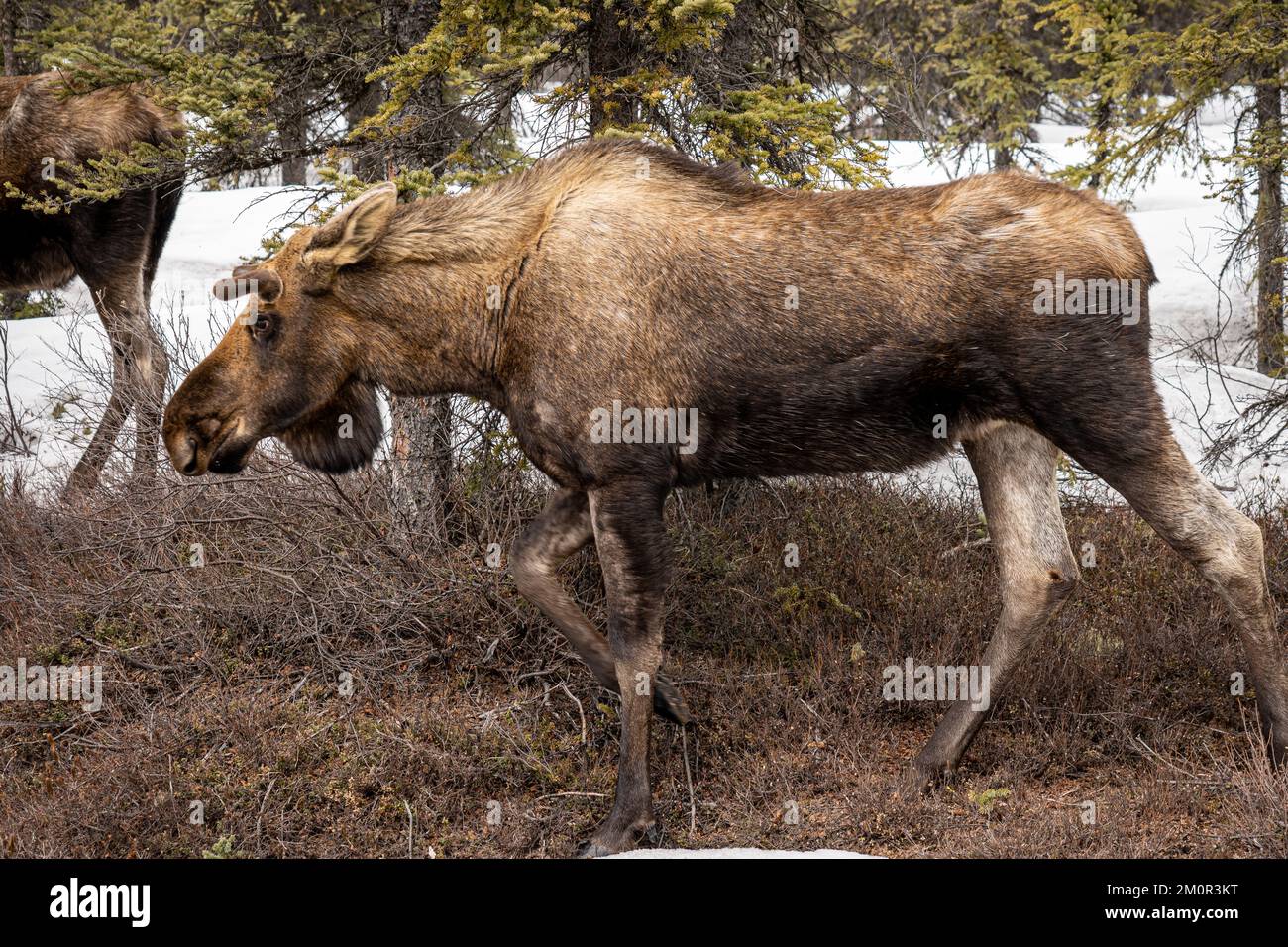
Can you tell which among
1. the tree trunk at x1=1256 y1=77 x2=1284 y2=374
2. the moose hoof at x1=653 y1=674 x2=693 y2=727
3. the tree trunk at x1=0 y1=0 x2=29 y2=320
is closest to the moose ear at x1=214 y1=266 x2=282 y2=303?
the moose hoof at x1=653 y1=674 x2=693 y2=727

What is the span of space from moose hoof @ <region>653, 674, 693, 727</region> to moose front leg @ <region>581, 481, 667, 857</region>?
0.31 metres

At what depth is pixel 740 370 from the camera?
216 inches

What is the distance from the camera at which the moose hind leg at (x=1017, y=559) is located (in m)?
5.98

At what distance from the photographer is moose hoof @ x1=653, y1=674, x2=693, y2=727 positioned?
6.02 m

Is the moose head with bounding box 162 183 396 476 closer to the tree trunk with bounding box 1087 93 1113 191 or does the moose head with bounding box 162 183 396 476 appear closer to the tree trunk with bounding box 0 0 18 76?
the tree trunk with bounding box 1087 93 1113 191

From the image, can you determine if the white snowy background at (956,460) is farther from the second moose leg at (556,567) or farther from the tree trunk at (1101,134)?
the second moose leg at (556,567)

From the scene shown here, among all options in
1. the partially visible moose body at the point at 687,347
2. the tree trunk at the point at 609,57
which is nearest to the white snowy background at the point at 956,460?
the partially visible moose body at the point at 687,347

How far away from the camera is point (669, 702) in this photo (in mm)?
6012

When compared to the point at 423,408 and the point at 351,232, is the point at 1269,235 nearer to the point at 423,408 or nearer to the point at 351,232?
the point at 423,408

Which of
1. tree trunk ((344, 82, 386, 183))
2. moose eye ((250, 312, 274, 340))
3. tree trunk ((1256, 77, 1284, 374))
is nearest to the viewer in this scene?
moose eye ((250, 312, 274, 340))

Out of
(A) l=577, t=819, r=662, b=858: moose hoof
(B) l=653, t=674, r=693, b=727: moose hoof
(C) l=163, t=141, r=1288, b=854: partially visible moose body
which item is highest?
(C) l=163, t=141, r=1288, b=854: partially visible moose body

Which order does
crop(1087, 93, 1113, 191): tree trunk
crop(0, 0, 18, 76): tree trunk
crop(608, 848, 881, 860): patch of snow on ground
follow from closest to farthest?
crop(608, 848, 881, 860): patch of snow on ground, crop(1087, 93, 1113, 191): tree trunk, crop(0, 0, 18, 76): tree trunk

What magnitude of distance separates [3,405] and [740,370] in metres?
8.66

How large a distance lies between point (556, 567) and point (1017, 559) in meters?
2.12
